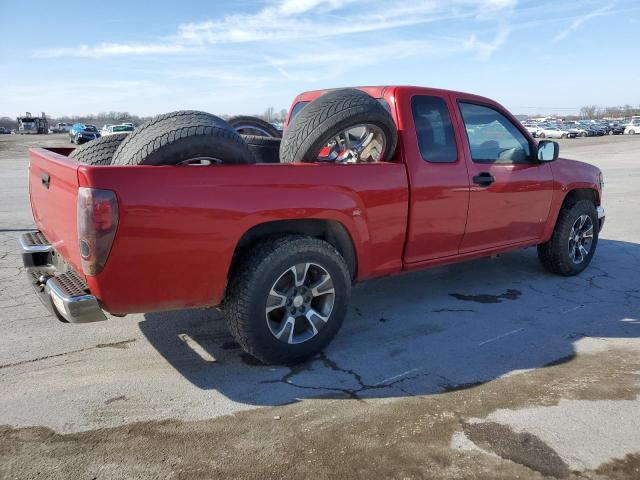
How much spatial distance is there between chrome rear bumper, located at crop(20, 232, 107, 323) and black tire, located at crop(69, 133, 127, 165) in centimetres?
66

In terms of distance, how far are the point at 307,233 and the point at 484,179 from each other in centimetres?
181

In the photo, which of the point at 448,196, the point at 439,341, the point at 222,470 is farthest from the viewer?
the point at 448,196

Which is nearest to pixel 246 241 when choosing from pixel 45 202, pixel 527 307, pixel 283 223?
pixel 283 223

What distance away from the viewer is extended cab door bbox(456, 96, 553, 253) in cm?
473

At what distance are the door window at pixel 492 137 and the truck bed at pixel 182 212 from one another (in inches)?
55.7

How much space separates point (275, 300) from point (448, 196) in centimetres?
179

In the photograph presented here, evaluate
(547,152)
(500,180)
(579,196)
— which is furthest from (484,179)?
(579,196)

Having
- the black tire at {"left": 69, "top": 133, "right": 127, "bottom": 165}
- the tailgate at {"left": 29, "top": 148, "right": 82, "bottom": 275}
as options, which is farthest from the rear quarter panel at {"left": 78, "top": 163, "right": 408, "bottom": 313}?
the black tire at {"left": 69, "top": 133, "right": 127, "bottom": 165}

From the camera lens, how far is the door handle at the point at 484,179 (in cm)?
466

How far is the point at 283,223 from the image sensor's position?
12.0 ft

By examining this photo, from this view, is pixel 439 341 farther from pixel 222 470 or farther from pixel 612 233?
pixel 612 233

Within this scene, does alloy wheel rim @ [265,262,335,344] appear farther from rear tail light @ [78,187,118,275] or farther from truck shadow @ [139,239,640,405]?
rear tail light @ [78,187,118,275]

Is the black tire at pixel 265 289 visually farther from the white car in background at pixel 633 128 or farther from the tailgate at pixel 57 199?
the white car in background at pixel 633 128

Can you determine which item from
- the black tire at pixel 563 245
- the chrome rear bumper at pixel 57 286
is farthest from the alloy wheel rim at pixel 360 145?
the black tire at pixel 563 245
